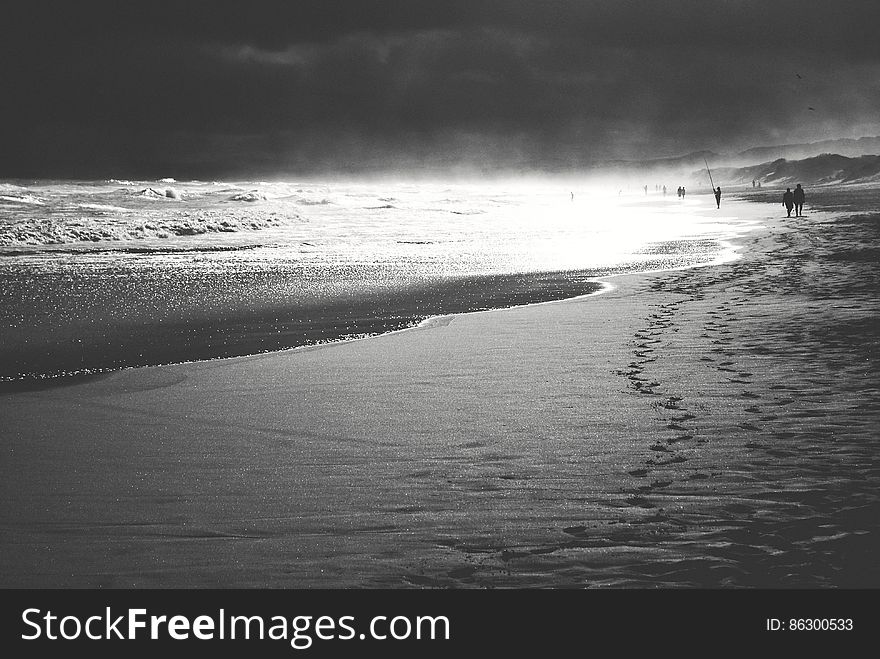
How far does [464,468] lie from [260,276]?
13076mm

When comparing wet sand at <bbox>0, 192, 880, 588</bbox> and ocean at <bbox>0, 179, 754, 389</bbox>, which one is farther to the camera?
ocean at <bbox>0, 179, 754, 389</bbox>

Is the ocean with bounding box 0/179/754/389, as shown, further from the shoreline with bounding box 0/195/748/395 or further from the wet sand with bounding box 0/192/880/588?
the wet sand with bounding box 0/192/880/588

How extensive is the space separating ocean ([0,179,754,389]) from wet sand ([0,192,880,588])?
1.51 meters

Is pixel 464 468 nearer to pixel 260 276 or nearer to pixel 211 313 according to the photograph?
pixel 211 313

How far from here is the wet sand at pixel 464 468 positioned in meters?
3.96

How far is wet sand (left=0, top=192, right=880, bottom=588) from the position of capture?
3963 mm

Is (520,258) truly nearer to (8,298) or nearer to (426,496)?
(8,298)

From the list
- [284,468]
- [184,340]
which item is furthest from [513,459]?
[184,340]

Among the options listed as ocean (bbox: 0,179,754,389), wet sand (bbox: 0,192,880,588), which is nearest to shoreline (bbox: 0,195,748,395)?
ocean (bbox: 0,179,754,389)

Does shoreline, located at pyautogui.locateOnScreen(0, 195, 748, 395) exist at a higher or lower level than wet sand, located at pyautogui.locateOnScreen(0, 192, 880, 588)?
higher

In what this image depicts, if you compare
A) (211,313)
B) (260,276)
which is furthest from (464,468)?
(260,276)

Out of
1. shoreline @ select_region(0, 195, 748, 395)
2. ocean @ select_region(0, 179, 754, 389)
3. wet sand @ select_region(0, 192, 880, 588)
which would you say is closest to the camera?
wet sand @ select_region(0, 192, 880, 588)

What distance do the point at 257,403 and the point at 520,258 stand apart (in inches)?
604

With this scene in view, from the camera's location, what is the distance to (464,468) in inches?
212
